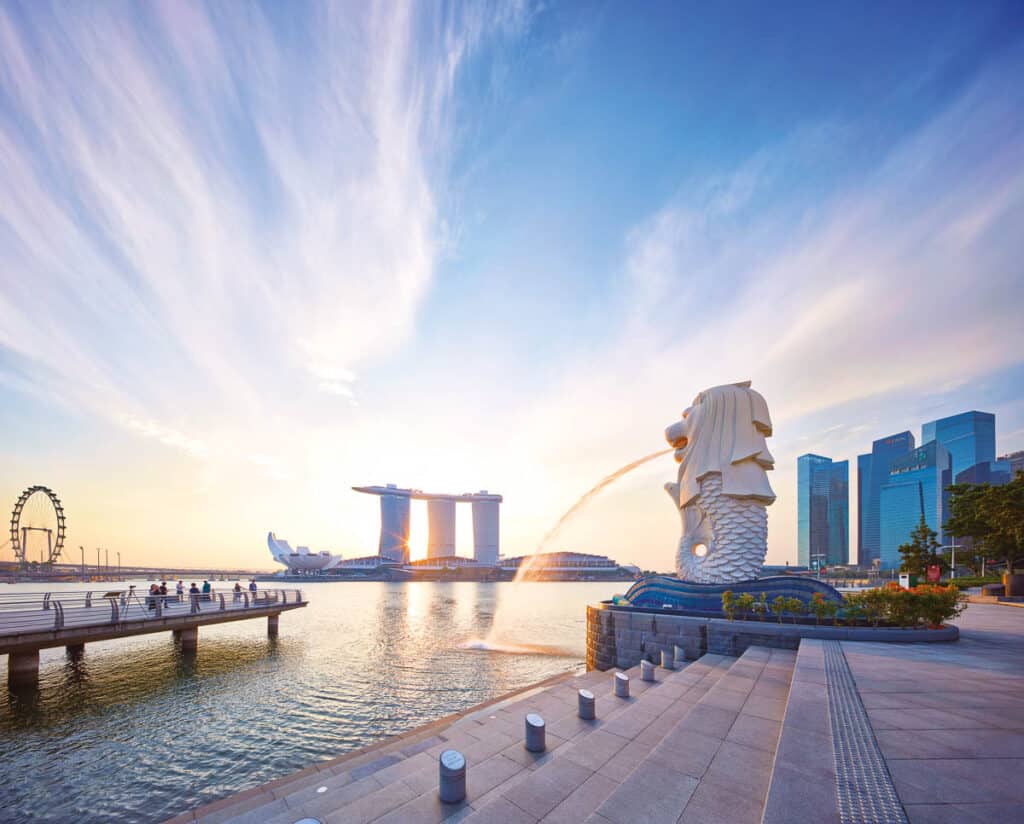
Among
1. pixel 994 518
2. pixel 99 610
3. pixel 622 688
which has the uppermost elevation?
pixel 994 518

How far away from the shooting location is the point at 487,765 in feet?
27.9

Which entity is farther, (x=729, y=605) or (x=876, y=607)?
(x=729, y=605)

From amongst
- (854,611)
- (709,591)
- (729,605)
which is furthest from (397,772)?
(709,591)

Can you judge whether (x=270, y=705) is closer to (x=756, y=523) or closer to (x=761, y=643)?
(x=761, y=643)

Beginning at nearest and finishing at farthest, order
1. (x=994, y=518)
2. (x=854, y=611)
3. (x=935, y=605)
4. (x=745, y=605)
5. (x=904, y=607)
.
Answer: (x=935, y=605), (x=904, y=607), (x=854, y=611), (x=745, y=605), (x=994, y=518)

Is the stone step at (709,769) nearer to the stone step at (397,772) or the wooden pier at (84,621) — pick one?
the stone step at (397,772)

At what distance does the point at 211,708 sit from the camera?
16.2 meters

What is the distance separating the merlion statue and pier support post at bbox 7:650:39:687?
2625 cm

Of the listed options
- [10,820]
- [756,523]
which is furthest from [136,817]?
[756,523]

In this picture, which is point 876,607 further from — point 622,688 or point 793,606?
point 622,688

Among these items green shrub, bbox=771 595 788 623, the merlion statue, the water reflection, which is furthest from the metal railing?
green shrub, bbox=771 595 788 623

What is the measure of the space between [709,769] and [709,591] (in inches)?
610

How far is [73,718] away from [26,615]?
7.90 meters

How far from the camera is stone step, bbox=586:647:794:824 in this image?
5.22m
